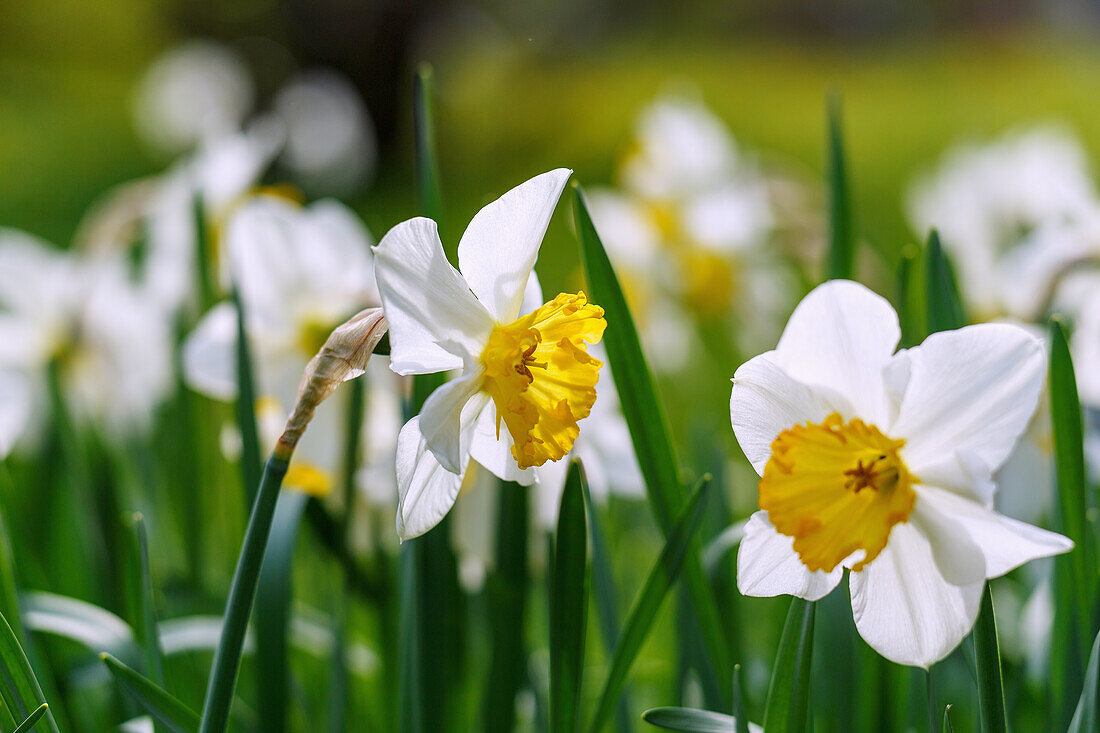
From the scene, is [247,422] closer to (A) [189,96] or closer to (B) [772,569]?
(B) [772,569]

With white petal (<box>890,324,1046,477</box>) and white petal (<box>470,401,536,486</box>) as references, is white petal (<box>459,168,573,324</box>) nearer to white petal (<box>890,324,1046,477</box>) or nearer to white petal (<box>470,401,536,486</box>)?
white petal (<box>470,401,536,486</box>)

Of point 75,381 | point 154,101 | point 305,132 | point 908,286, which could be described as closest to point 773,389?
point 908,286

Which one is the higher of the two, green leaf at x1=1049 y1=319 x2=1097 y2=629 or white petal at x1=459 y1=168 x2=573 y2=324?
white petal at x1=459 y1=168 x2=573 y2=324

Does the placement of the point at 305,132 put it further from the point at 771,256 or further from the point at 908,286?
the point at 908,286

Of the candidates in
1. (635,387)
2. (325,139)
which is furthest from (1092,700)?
(325,139)

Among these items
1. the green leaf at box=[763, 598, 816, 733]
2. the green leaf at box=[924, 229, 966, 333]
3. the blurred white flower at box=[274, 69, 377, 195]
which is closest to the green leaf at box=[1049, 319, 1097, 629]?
the green leaf at box=[924, 229, 966, 333]
